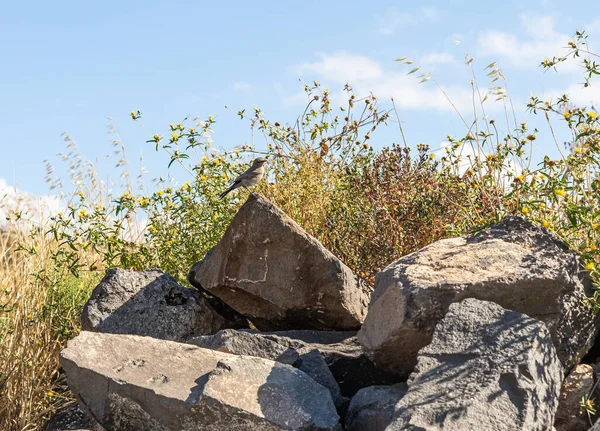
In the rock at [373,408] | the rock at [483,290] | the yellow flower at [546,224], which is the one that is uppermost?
the yellow flower at [546,224]

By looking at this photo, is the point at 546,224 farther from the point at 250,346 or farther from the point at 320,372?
the point at 250,346

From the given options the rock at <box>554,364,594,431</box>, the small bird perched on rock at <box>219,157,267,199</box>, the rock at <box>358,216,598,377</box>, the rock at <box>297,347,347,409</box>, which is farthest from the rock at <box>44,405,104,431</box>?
the rock at <box>554,364,594,431</box>

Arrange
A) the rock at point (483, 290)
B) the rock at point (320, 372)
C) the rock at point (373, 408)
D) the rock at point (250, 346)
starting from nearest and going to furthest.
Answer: the rock at point (373, 408) → the rock at point (483, 290) → the rock at point (320, 372) → the rock at point (250, 346)

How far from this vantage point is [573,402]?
4.42 meters

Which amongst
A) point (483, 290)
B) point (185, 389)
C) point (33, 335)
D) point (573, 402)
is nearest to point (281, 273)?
point (185, 389)

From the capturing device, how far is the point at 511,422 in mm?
3477

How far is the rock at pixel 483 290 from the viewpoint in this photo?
4242mm

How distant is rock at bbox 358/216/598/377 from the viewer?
13.9 feet

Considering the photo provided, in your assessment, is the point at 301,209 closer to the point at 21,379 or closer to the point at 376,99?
the point at 376,99

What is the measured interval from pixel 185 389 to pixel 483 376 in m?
1.66

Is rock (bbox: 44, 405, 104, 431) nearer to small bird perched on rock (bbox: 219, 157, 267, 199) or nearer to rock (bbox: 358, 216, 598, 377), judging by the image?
rock (bbox: 358, 216, 598, 377)

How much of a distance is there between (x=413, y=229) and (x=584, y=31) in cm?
217

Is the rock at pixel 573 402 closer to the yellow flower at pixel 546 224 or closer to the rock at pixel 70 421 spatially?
the yellow flower at pixel 546 224

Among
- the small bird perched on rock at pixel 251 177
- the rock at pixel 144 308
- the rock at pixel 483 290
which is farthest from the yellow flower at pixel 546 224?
the small bird perched on rock at pixel 251 177
